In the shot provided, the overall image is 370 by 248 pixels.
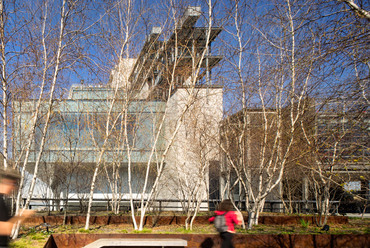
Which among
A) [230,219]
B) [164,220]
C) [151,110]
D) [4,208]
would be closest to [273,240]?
[230,219]

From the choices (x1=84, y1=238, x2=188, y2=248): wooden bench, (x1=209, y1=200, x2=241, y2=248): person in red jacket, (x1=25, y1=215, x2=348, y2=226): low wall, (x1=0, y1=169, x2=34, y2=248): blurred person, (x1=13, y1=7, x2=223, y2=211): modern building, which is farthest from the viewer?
(x1=25, y1=215, x2=348, y2=226): low wall

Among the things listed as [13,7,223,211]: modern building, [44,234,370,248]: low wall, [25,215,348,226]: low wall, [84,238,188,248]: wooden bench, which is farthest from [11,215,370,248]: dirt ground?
[84,238,188,248]: wooden bench

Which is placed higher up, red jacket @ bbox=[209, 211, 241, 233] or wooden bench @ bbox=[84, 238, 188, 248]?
red jacket @ bbox=[209, 211, 241, 233]

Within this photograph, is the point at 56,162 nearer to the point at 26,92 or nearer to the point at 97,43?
the point at 26,92

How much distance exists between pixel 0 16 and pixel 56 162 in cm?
799

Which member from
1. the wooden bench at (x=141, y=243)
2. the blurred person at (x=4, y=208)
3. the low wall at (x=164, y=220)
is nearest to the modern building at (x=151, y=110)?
the low wall at (x=164, y=220)

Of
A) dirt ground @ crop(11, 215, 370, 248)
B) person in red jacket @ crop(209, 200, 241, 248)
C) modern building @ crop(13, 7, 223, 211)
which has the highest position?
modern building @ crop(13, 7, 223, 211)

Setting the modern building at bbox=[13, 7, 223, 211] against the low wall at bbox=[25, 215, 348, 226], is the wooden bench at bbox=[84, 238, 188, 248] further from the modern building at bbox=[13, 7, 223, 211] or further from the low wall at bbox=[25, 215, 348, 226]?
the low wall at bbox=[25, 215, 348, 226]

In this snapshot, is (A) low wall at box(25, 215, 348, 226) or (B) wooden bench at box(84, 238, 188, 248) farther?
(A) low wall at box(25, 215, 348, 226)

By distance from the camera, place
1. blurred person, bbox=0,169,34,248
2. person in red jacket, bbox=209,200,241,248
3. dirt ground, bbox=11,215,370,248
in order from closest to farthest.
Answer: blurred person, bbox=0,169,34,248 → person in red jacket, bbox=209,200,241,248 → dirt ground, bbox=11,215,370,248

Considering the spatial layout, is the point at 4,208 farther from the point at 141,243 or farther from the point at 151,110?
the point at 151,110

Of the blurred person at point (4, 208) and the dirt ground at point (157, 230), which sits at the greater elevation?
the blurred person at point (4, 208)

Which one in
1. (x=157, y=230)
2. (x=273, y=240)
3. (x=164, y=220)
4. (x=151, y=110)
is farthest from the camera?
(x=151, y=110)

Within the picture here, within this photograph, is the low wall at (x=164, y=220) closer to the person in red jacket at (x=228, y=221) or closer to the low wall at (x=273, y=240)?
the low wall at (x=273, y=240)
